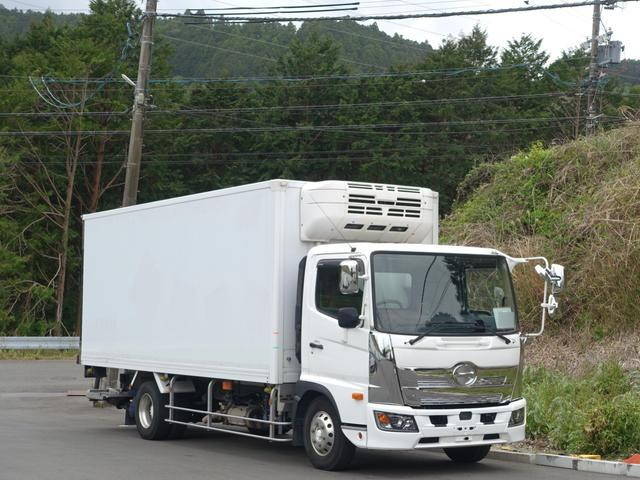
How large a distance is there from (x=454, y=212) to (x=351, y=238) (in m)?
11.0

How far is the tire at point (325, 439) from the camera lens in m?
11.8

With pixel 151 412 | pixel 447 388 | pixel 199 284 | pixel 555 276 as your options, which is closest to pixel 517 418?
pixel 447 388

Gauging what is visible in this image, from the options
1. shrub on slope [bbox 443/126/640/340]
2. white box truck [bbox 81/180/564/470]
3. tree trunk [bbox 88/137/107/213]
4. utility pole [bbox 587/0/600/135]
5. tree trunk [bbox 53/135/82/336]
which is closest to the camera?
white box truck [bbox 81/180/564/470]

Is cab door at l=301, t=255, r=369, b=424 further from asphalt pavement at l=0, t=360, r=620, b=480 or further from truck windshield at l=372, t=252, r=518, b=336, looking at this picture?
asphalt pavement at l=0, t=360, r=620, b=480

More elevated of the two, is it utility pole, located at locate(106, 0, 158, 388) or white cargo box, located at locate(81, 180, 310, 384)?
utility pole, located at locate(106, 0, 158, 388)

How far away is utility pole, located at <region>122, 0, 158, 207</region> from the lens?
22.0 metres

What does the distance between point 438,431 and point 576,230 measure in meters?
9.11

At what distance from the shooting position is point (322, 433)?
12.1 meters

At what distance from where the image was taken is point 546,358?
17.7 meters

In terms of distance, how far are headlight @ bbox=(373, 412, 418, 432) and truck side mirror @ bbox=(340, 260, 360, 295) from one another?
142cm

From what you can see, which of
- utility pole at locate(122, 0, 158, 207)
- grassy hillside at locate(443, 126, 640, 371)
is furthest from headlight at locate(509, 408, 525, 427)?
utility pole at locate(122, 0, 158, 207)

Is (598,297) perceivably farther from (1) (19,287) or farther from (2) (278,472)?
(1) (19,287)

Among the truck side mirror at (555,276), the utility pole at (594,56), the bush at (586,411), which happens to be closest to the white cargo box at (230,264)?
the truck side mirror at (555,276)

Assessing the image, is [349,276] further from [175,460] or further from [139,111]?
[139,111]
